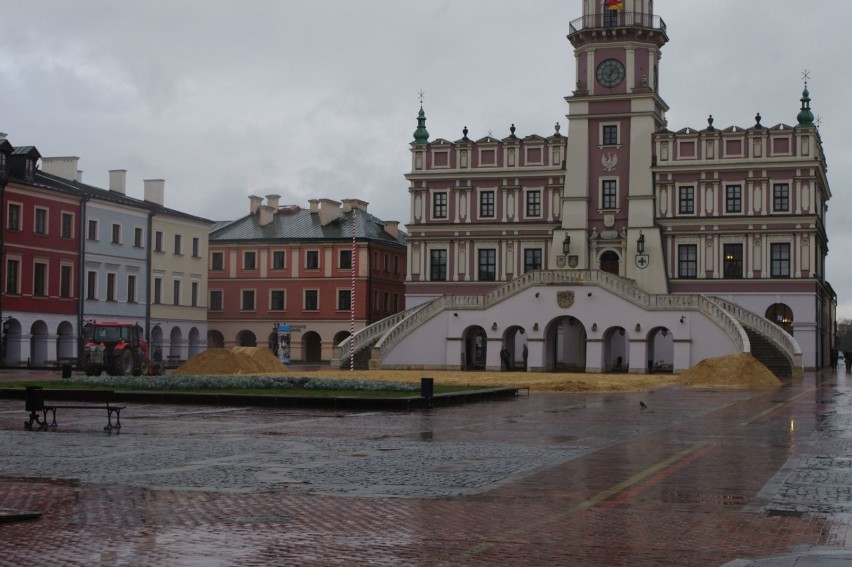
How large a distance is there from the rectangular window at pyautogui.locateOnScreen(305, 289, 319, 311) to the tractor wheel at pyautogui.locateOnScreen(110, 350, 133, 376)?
129 feet

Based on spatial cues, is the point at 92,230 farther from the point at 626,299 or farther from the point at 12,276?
the point at 626,299

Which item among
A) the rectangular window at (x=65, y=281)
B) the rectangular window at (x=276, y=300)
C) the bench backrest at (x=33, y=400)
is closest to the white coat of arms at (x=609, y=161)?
the rectangular window at (x=276, y=300)

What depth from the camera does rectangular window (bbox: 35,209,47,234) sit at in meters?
74.6

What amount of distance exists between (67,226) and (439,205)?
969 inches

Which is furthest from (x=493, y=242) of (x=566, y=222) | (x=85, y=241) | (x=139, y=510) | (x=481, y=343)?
(x=139, y=510)

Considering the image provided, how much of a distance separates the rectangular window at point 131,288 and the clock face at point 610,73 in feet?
113

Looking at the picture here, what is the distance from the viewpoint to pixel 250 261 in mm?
96938

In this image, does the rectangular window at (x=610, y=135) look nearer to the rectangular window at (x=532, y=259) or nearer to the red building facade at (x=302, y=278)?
the rectangular window at (x=532, y=259)

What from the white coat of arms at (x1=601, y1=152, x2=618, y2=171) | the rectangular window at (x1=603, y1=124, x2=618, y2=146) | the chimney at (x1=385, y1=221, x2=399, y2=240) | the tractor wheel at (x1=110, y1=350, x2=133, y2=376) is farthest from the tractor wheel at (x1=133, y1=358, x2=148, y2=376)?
the chimney at (x1=385, y1=221, x2=399, y2=240)

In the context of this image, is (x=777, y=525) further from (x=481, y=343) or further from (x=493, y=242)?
(x=481, y=343)

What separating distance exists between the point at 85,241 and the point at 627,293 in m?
35.2

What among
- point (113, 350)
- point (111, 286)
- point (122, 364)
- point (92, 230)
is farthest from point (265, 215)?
point (122, 364)

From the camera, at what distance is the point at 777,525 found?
13414 millimetres

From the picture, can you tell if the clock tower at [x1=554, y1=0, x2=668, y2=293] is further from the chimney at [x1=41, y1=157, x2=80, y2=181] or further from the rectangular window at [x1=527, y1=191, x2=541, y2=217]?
the chimney at [x1=41, y1=157, x2=80, y2=181]
